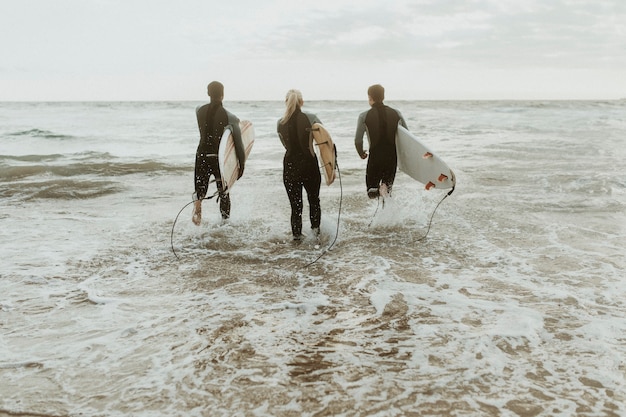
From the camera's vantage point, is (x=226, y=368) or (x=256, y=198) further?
(x=256, y=198)

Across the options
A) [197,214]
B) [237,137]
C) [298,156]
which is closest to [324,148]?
[298,156]

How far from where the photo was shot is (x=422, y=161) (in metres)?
7.52

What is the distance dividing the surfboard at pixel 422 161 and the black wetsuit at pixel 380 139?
225 millimetres

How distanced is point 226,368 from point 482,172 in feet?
34.7

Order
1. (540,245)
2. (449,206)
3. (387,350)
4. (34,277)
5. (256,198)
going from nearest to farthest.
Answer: (387,350), (34,277), (540,245), (449,206), (256,198)

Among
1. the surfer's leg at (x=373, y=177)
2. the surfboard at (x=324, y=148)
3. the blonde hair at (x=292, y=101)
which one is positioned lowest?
the surfer's leg at (x=373, y=177)

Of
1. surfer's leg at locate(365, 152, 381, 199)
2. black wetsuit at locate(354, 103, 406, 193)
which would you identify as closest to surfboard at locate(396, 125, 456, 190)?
black wetsuit at locate(354, 103, 406, 193)

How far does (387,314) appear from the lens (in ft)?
13.4

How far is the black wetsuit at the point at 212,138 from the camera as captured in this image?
670 centimetres

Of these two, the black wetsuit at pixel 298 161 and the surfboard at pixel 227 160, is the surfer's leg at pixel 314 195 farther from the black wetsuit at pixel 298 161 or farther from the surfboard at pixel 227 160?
the surfboard at pixel 227 160

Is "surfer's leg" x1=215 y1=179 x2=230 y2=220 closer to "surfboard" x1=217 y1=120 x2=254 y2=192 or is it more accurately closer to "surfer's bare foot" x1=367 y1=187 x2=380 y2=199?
"surfboard" x1=217 y1=120 x2=254 y2=192

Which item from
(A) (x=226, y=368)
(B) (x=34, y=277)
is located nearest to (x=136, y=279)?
(B) (x=34, y=277)

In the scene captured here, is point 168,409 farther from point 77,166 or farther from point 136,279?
point 77,166

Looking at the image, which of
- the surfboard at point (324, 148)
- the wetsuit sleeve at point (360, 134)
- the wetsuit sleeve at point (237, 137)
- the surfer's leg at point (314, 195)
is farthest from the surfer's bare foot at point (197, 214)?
the wetsuit sleeve at point (360, 134)
